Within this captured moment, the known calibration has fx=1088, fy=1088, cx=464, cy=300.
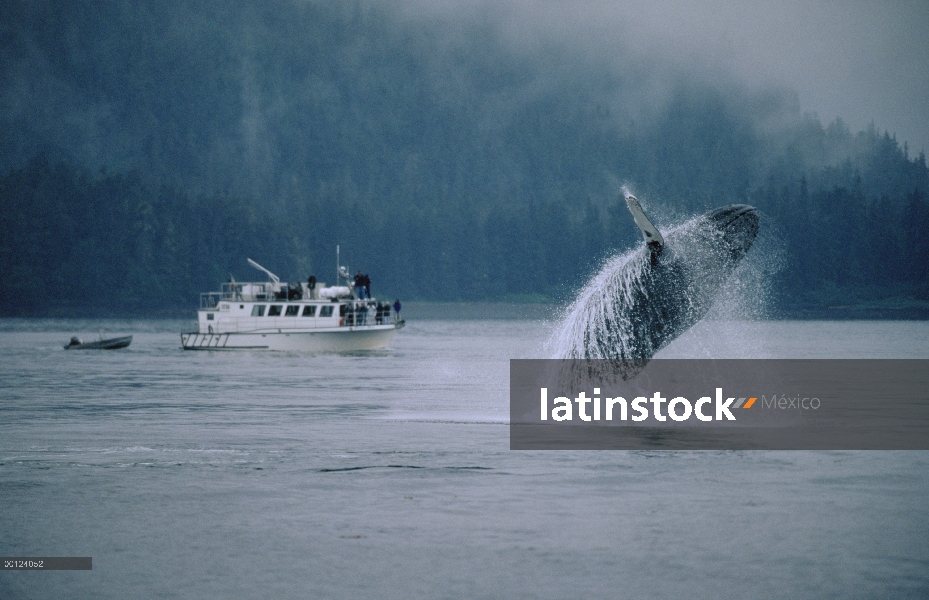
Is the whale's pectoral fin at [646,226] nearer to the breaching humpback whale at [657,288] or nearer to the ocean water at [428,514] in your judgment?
the breaching humpback whale at [657,288]

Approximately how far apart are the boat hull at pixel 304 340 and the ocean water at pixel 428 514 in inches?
1622

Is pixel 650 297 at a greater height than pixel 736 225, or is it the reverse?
pixel 736 225

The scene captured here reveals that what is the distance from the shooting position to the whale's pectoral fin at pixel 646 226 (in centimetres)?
1855

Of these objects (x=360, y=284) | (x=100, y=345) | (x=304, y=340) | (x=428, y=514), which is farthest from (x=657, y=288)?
(x=100, y=345)

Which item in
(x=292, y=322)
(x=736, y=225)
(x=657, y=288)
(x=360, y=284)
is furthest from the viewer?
(x=360, y=284)

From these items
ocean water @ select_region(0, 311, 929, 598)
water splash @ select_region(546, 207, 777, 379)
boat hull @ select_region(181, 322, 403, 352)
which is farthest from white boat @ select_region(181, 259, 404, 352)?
water splash @ select_region(546, 207, 777, 379)

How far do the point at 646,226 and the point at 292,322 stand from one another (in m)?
54.3

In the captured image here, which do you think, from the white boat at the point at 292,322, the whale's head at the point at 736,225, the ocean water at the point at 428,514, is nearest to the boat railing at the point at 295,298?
the white boat at the point at 292,322

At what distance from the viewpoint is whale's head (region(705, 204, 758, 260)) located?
64.8 feet

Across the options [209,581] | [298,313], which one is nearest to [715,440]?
[209,581]

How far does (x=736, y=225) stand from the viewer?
19.8 m

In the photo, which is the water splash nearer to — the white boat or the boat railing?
the white boat

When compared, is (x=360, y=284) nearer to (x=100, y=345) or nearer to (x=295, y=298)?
(x=295, y=298)

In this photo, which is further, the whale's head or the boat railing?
the boat railing
